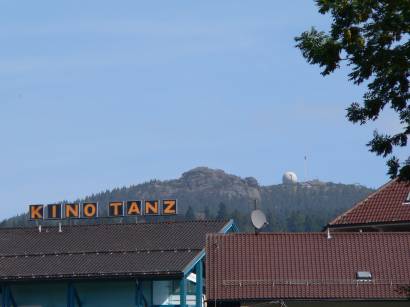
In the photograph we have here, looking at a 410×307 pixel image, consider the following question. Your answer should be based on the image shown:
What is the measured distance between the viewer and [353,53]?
76.5 feet

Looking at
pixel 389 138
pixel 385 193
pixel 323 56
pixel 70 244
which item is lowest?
pixel 389 138

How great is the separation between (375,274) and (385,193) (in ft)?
49.5

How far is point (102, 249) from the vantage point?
56250 mm

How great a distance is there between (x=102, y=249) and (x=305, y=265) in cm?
1094

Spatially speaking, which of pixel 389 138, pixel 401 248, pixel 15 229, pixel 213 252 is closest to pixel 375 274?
pixel 401 248

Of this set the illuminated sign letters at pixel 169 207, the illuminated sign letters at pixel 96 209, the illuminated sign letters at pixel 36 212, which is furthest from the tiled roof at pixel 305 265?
the illuminated sign letters at pixel 36 212

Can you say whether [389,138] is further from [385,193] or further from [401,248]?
[385,193]

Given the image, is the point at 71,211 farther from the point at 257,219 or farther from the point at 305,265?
the point at 305,265

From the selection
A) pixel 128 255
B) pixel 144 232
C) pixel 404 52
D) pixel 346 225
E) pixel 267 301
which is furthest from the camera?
pixel 346 225

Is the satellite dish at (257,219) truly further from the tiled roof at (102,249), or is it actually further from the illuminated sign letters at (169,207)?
the illuminated sign letters at (169,207)

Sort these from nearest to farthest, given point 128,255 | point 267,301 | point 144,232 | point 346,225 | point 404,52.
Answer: point 404,52 → point 267,301 → point 128,255 → point 144,232 → point 346,225

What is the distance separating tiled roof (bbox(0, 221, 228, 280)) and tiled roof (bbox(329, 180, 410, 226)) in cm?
988

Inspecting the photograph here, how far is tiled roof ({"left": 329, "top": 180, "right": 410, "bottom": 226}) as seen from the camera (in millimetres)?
63188

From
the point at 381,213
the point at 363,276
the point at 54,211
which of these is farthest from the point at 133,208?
the point at 363,276
